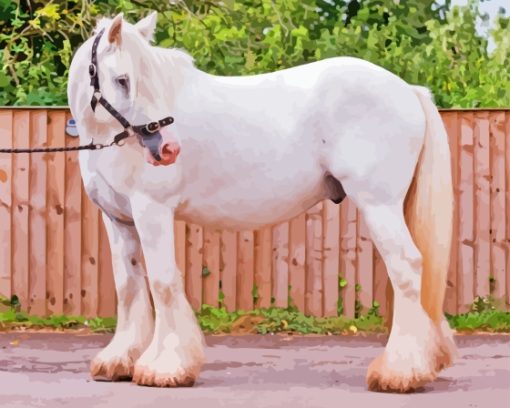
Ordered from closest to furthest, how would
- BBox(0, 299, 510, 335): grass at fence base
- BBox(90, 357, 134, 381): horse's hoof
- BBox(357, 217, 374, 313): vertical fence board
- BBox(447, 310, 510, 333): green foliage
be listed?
BBox(90, 357, 134, 381): horse's hoof
BBox(0, 299, 510, 335): grass at fence base
BBox(447, 310, 510, 333): green foliage
BBox(357, 217, 374, 313): vertical fence board

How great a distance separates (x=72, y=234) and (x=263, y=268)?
5.43 feet

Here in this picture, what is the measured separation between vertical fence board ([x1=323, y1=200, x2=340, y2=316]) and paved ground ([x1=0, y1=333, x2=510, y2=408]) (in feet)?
2.46

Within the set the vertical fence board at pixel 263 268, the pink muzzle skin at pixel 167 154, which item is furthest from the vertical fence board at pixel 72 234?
the pink muzzle skin at pixel 167 154

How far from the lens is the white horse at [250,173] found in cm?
659

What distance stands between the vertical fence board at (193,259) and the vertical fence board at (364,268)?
1.36 m

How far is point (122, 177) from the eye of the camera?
6.63 metres

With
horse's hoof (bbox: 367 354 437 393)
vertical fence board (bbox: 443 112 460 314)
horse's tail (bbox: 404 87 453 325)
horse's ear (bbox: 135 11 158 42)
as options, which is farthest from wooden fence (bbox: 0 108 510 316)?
horse's hoof (bbox: 367 354 437 393)

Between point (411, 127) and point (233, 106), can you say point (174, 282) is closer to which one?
point (233, 106)

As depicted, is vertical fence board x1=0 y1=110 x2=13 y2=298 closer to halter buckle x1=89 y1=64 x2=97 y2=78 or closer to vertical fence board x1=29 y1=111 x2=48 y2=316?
vertical fence board x1=29 y1=111 x2=48 y2=316

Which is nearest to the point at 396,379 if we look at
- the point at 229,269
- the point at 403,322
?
the point at 403,322

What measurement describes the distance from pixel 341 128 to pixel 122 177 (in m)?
1.26

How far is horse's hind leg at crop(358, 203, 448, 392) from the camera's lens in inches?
256

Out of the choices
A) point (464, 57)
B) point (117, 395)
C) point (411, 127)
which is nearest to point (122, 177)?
point (117, 395)

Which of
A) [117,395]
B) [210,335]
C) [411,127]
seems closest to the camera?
[117,395]
